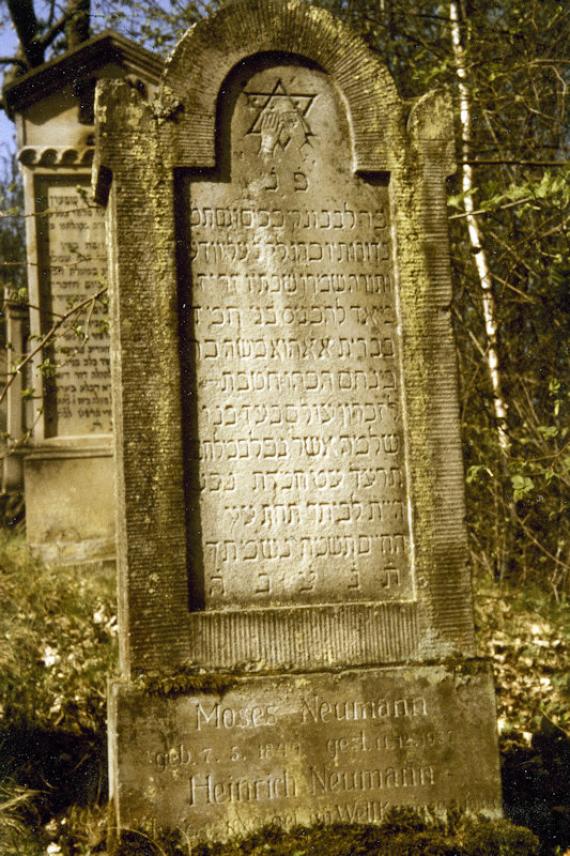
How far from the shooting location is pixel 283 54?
4.11 metres

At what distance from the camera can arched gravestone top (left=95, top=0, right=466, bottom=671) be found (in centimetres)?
382

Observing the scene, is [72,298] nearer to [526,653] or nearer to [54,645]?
[54,645]

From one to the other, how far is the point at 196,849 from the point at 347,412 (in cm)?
184

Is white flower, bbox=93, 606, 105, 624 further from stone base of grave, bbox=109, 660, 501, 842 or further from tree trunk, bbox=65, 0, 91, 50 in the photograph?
tree trunk, bbox=65, 0, 91, 50

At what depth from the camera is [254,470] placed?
392cm

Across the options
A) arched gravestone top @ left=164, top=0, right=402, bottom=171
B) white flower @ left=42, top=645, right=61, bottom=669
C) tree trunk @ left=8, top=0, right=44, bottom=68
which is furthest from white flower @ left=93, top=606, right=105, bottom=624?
tree trunk @ left=8, top=0, right=44, bottom=68

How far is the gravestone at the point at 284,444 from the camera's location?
3736 mm

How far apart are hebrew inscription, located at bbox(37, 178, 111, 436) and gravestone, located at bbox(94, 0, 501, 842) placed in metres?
3.94

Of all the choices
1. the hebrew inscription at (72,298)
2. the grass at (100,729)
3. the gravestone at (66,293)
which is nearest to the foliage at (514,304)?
the grass at (100,729)

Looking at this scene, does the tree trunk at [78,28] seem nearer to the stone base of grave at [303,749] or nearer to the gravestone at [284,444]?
the gravestone at [284,444]

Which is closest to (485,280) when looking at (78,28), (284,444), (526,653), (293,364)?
(526,653)

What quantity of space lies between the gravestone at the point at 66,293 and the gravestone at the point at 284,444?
396 cm

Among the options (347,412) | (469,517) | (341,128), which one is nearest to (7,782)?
(347,412)

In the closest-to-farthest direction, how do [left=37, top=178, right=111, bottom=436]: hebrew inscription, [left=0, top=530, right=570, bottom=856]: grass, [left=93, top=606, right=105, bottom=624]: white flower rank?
[left=0, top=530, right=570, bottom=856]: grass, [left=93, top=606, right=105, bottom=624]: white flower, [left=37, top=178, right=111, bottom=436]: hebrew inscription
